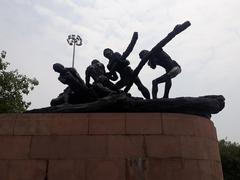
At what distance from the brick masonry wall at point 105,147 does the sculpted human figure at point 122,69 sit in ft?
7.92

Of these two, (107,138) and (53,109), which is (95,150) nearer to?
(107,138)

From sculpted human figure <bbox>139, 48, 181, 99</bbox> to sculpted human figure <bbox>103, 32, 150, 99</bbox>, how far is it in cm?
52

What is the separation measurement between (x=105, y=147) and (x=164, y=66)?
3.73 metres

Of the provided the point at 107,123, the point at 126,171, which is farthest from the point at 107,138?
the point at 126,171

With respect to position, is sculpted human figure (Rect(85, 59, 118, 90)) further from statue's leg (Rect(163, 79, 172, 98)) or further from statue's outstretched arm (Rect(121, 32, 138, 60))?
statue's leg (Rect(163, 79, 172, 98))

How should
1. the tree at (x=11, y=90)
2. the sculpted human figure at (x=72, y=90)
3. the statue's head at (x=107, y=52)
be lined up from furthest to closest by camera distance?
1. the tree at (x=11, y=90)
2. the statue's head at (x=107, y=52)
3. the sculpted human figure at (x=72, y=90)

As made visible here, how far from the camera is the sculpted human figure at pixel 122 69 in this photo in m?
10.8

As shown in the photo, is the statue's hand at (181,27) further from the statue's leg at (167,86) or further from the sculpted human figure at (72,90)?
the sculpted human figure at (72,90)

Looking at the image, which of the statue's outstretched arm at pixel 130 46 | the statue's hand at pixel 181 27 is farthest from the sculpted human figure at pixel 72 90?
the statue's hand at pixel 181 27

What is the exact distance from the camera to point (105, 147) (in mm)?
8117

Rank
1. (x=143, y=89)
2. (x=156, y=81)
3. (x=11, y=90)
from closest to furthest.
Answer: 1. (x=156, y=81)
2. (x=143, y=89)
3. (x=11, y=90)

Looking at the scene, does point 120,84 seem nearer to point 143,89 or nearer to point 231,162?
point 143,89

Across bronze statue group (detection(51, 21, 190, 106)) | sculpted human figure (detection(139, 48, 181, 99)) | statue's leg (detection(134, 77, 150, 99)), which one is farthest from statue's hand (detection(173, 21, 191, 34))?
statue's leg (detection(134, 77, 150, 99))

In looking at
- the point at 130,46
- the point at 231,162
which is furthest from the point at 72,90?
the point at 231,162
